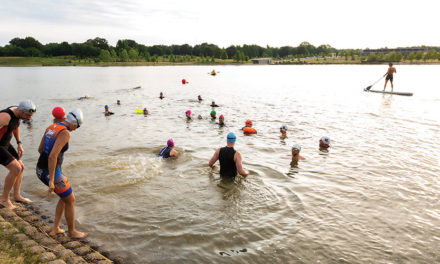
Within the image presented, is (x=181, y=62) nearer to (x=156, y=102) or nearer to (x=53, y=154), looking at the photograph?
(x=156, y=102)

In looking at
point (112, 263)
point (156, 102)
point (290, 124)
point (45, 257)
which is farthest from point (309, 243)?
point (156, 102)

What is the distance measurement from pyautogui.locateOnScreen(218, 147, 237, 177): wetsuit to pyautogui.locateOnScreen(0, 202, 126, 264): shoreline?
15.1 ft

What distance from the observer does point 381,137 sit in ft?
52.3

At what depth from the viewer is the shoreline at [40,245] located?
500 centimetres

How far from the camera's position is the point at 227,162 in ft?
31.0

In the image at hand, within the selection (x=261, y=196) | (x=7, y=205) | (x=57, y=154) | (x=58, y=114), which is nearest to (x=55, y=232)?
(x=57, y=154)

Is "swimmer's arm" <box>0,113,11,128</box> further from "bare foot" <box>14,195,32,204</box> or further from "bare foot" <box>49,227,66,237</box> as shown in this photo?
"bare foot" <box>49,227,66,237</box>

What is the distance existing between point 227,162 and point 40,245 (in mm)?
5670

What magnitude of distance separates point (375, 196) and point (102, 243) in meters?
8.11

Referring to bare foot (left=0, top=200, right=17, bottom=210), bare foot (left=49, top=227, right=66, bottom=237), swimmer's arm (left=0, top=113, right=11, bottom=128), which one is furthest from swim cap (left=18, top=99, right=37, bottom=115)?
bare foot (left=49, top=227, right=66, bottom=237)

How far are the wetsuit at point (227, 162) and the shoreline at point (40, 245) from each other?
460 centimetres

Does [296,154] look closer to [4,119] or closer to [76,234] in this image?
[76,234]

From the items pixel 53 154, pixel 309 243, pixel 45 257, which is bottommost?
pixel 309 243

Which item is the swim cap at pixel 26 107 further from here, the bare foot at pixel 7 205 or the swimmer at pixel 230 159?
the swimmer at pixel 230 159
